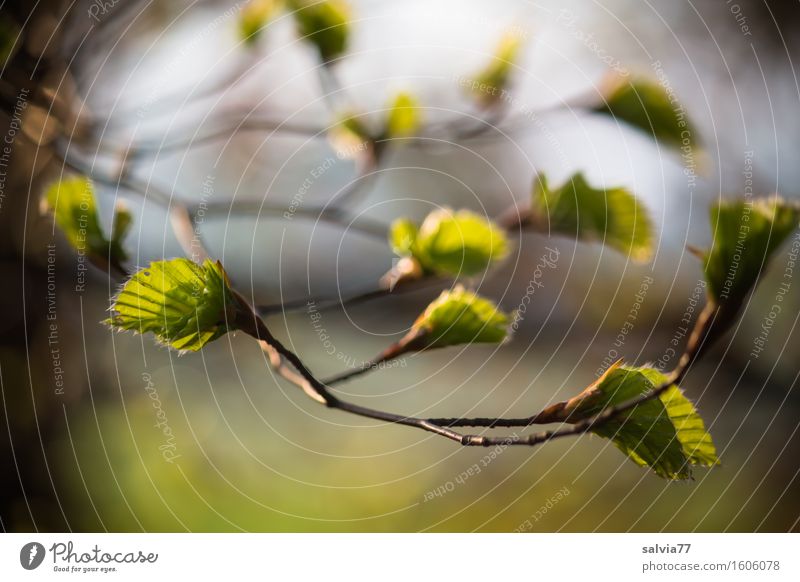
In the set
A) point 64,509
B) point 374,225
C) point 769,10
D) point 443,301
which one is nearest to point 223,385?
point 64,509

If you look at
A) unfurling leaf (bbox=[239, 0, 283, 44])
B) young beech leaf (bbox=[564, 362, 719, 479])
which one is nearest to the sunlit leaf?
unfurling leaf (bbox=[239, 0, 283, 44])

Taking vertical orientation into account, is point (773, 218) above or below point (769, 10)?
below

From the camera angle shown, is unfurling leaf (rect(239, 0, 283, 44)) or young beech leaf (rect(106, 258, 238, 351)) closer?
young beech leaf (rect(106, 258, 238, 351))

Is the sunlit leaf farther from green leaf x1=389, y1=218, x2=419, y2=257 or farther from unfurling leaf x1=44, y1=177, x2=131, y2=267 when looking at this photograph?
green leaf x1=389, y1=218, x2=419, y2=257

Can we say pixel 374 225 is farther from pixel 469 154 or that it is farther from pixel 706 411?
pixel 706 411

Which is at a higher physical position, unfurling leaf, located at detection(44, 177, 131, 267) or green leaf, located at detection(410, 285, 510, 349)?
unfurling leaf, located at detection(44, 177, 131, 267)

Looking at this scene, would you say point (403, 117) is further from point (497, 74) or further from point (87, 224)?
point (87, 224)

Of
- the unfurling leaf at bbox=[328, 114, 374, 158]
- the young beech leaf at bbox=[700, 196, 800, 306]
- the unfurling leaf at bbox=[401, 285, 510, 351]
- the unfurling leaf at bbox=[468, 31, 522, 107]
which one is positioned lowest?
the unfurling leaf at bbox=[401, 285, 510, 351]

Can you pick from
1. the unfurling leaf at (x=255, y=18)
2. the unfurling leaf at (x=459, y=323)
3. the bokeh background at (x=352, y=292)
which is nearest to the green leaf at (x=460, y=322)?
the unfurling leaf at (x=459, y=323)
